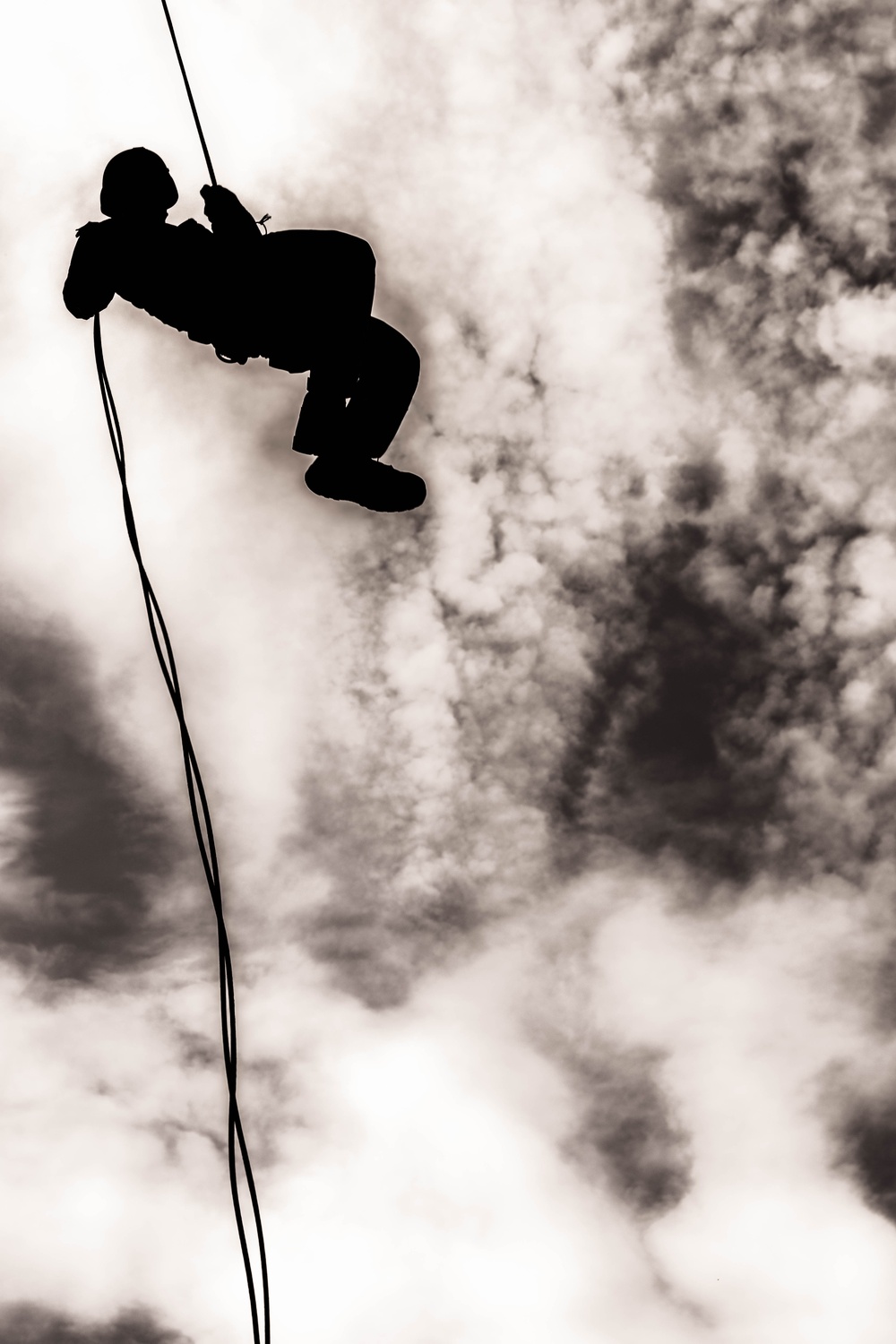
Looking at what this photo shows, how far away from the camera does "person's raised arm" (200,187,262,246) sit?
4.79m

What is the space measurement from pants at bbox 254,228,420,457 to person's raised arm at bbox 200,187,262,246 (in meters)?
0.10

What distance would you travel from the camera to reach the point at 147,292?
4.97 m

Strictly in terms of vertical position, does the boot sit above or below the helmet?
below

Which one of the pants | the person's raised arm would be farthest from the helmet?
the pants

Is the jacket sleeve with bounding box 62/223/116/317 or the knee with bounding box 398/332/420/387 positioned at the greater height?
the knee with bounding box 398/332/420/387

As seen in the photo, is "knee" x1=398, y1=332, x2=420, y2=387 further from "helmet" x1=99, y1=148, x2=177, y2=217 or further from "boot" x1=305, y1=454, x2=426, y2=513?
"helmet" x1=99, y1=148, x2=177, y2=217

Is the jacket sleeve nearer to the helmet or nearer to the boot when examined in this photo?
the helmet

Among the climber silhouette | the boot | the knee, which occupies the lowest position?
the boot

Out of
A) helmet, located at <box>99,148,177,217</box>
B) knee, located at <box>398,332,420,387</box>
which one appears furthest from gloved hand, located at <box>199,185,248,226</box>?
knee, located at <box>398,332,420,387</box>

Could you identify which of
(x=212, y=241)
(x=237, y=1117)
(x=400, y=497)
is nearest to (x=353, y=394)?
(x=400, y=497)

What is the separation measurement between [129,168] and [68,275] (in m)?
0.54

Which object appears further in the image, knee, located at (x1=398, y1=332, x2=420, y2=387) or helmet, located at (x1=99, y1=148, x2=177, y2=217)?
knee, located at (x1=398, y1=332, x2=420, y2=387)

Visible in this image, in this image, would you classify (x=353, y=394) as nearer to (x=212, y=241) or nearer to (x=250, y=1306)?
(x=212, y=241)

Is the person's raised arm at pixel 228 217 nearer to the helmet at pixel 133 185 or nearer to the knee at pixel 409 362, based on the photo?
the helmet at pixel 133 185
